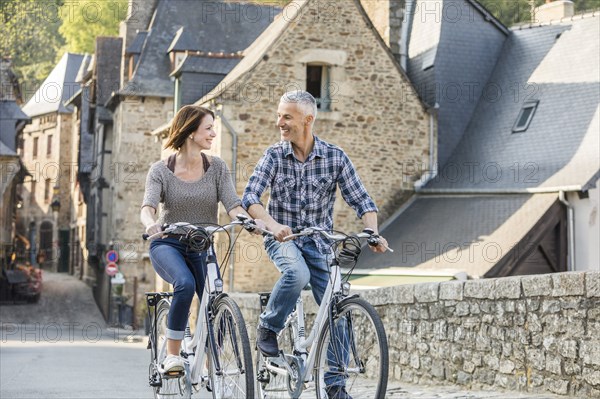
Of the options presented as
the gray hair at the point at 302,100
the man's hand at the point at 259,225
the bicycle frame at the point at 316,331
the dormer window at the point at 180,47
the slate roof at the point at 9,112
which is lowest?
the bicycle frame at the point at 316,331

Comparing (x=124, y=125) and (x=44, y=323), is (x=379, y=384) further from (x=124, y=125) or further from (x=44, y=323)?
(x=44, y=323)

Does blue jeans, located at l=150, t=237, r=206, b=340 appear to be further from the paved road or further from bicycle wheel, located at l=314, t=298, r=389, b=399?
the paved road

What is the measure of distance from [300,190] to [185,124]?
0.87 meters

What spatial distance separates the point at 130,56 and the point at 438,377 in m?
26.3

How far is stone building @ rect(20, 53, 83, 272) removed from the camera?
2402 inches

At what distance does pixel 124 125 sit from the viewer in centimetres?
3416

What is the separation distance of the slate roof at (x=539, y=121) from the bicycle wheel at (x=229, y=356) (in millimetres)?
15812

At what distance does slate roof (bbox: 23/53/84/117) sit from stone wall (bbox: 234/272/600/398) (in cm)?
4280

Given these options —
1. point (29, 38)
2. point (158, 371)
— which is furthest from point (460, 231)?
point (29, 38)

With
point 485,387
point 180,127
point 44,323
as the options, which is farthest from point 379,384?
point 44,323

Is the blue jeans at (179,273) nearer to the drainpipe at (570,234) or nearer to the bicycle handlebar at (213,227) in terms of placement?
the bicycle handlebar at (213,227)

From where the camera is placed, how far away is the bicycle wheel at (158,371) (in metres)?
6.78

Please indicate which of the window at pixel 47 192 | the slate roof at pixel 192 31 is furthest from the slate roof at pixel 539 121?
the window at pixel 47 192

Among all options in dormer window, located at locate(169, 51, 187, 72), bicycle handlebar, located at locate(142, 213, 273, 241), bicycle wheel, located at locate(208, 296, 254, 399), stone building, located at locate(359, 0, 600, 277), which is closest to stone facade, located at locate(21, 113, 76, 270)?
dormer window, located at locate(169, 51, 187, 72)
